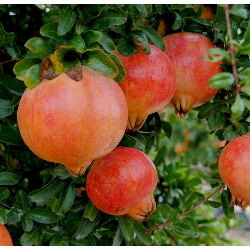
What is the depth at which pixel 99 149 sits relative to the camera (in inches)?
26.5

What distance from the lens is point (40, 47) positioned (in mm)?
698

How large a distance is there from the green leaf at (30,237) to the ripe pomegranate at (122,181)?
8.9 inches

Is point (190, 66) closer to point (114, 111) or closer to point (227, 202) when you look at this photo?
point (114, 111)

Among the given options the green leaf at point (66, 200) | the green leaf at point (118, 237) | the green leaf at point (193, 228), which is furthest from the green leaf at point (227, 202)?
the green leaf at point (66, 200)

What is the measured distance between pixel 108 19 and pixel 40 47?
0.51 feet

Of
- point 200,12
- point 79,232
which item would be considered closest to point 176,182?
point 79,232

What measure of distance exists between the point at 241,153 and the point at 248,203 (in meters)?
0.14

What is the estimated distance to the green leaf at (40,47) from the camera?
0.69 metres

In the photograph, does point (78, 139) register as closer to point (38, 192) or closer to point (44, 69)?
point (44, 69)

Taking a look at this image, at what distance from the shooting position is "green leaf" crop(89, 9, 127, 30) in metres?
0.75

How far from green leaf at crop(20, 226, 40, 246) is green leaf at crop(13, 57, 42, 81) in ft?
1.55

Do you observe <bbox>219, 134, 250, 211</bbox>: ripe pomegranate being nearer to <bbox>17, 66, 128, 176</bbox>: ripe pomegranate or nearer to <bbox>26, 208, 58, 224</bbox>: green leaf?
<bbox>17, 66, 128, 176</bbox>: ripe pomegranate

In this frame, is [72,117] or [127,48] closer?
[72,117]

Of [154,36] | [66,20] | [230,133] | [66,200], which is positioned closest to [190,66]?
[154,36]
